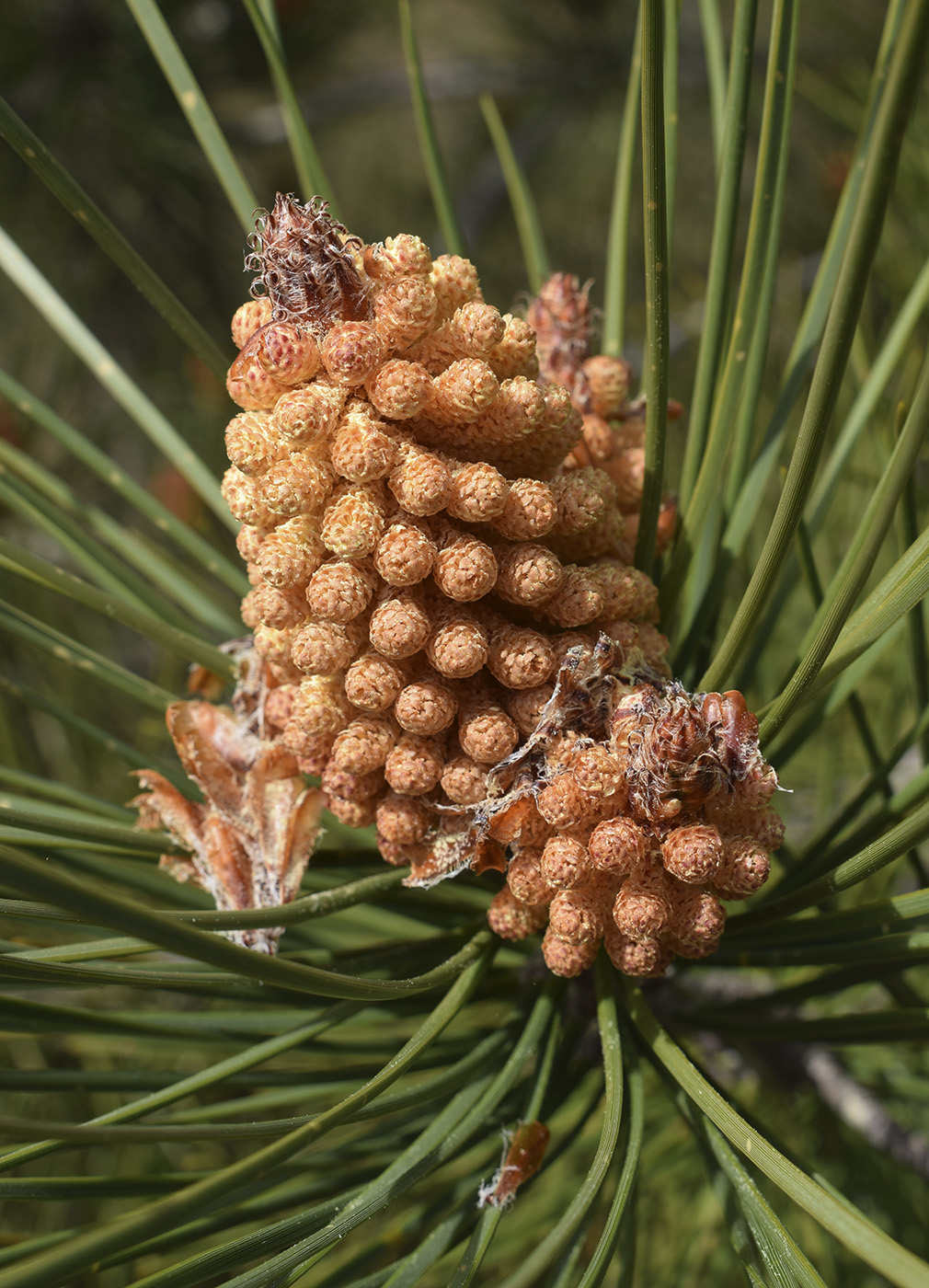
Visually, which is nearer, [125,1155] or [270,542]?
[270,542]

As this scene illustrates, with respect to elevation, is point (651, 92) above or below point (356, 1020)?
above

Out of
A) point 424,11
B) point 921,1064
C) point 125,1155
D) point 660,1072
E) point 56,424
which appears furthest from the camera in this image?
point 424,11

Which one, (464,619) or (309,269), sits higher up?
(309,269)

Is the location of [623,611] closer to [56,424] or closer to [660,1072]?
[660,1072]

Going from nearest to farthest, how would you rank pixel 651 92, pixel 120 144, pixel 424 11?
pixel 651 92, pixel 120 144, pixel 424 11

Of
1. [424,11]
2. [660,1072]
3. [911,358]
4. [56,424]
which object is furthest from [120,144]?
[424,11]

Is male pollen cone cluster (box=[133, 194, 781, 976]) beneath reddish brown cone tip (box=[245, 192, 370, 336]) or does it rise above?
beneath

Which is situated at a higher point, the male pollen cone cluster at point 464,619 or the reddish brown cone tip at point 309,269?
the reddish brown cone tip at point 309,269

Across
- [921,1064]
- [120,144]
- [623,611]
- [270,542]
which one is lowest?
[921,1064]
